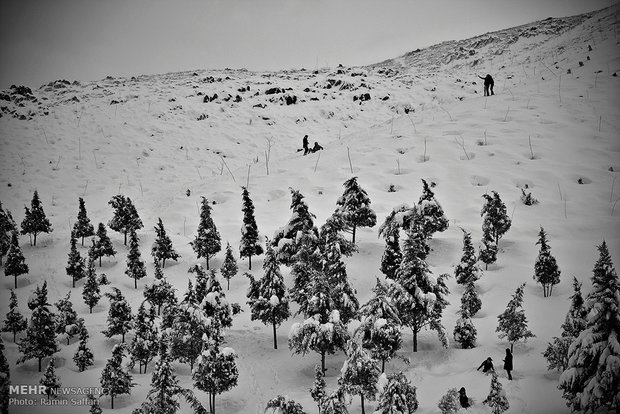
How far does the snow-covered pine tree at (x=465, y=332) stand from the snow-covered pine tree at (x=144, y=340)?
21098mm

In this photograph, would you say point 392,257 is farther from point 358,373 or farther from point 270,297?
point 358,373

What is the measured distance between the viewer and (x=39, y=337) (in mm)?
27953

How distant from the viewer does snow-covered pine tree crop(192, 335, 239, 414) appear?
74.1 feet

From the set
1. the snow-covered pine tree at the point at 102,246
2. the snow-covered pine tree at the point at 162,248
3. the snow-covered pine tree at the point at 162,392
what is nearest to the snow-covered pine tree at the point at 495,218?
the snow-covered pine tree at the point at 162,392

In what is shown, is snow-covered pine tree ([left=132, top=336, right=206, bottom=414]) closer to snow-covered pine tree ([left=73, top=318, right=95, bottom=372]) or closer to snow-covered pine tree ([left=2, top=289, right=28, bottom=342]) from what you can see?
snow-covered pine tree ([left=73, top=318, right=95, bottom=372])

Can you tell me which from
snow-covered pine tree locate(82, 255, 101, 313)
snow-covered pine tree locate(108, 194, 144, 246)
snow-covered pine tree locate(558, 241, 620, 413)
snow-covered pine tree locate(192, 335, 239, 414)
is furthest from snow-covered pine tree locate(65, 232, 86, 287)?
snow-covered pine tree locate(558, 241, 620, 413)

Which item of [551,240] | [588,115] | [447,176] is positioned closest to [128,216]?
[447,176]

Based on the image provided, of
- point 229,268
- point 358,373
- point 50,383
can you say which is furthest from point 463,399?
point 50,383

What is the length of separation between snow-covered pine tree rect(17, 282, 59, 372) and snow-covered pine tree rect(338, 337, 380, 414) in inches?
859

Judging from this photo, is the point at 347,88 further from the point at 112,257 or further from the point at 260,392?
the point at 260,392

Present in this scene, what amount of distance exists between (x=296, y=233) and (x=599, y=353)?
20251 millimetres

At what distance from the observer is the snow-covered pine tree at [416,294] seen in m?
24.8

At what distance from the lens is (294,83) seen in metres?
115

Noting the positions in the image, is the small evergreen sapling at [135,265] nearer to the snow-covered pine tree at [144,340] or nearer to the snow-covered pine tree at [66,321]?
the snow-covered pine tree at [66,321]
